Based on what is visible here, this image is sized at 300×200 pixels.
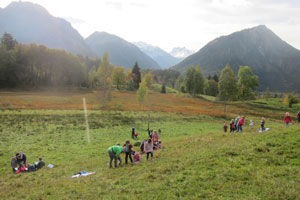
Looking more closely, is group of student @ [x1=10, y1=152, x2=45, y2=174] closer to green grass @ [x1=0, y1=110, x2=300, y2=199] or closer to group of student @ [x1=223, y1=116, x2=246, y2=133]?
green grass @ [x1=0, y1=110, x2=300, y2=199]

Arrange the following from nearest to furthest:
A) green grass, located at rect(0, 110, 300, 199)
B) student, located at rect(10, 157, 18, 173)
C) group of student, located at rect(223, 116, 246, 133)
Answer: green grass, located at rect(0, 110, 300, 199) → student, located at rect(10, 157, 18, 173) → group of student, located at rect(223, 116, 246, 133)

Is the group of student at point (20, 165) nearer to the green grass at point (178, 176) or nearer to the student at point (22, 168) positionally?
the student at point (22, 168)

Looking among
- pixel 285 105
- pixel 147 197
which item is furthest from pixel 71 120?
pixel 285 105

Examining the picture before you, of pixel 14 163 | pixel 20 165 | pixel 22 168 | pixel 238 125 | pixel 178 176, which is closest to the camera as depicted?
pixel 178 176

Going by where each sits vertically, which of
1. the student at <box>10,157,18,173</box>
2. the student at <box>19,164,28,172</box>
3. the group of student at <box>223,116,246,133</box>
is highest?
the group of student at <box>223,116,246,133</box>

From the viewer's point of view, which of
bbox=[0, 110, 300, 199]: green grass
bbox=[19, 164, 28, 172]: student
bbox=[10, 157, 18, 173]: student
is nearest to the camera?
bbox=[0, 110, 300, 199]: green grass

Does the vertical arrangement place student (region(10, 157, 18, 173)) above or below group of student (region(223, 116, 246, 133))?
below

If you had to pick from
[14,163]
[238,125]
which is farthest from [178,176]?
[238,125]

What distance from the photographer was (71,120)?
42750 mm

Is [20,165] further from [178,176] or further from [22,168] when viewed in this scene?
[178,176]

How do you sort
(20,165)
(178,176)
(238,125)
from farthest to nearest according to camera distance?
(238,125)
(20,165)
(178,176)

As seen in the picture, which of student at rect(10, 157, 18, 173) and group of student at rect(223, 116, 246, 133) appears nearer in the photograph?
student at rect(10, 157, 18, 173)

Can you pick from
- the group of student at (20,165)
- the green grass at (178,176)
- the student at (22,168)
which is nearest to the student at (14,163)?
the group of student at (20,165)

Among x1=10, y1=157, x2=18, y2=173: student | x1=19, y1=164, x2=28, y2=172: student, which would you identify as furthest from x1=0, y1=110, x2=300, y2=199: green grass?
x1=19, y1=164, x2=28, y2=172: student
